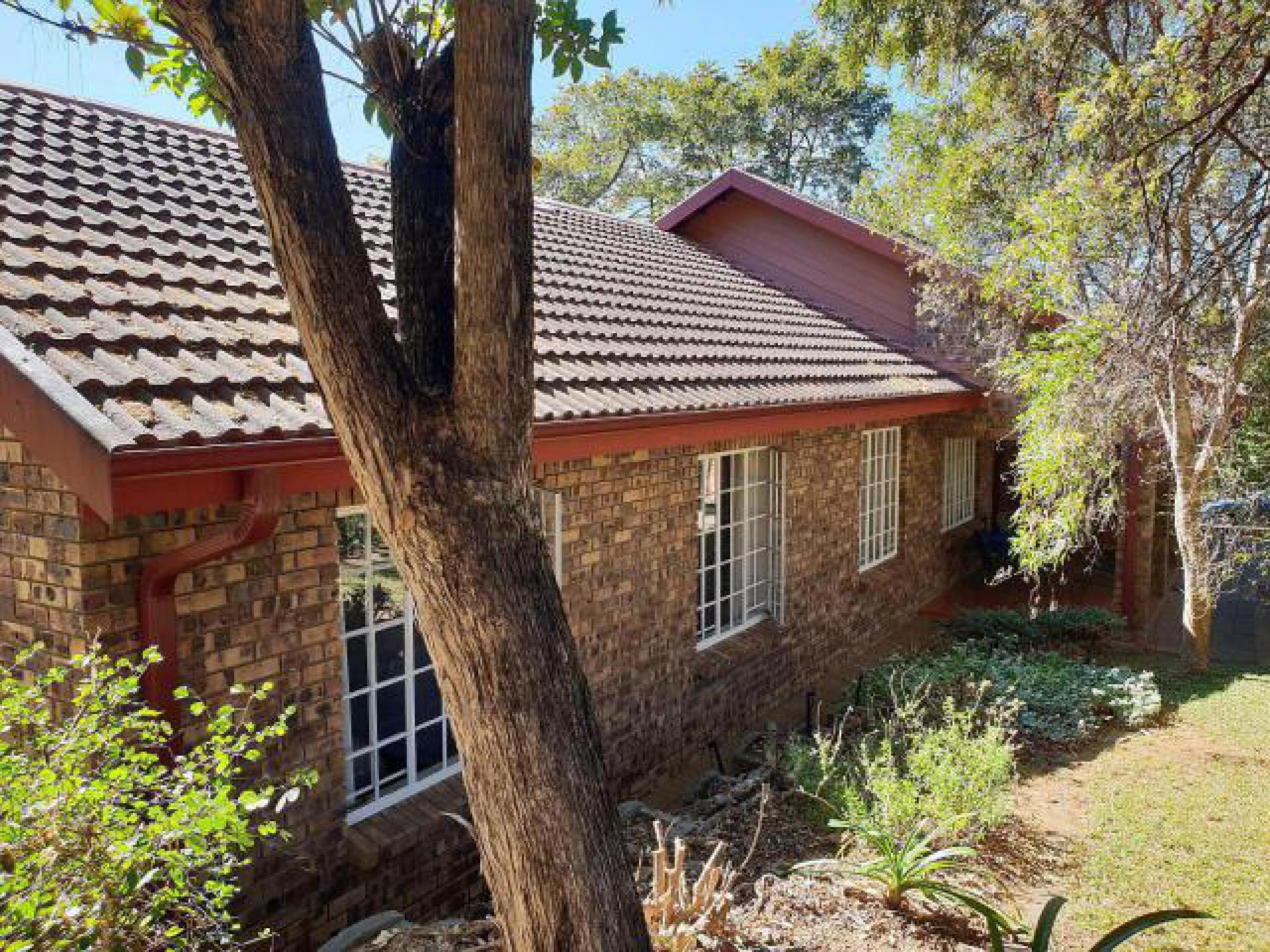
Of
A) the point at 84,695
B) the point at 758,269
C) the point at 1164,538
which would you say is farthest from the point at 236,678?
the point at 1164,538

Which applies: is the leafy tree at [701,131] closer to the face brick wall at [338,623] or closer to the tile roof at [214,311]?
the tile roof at [214,311]

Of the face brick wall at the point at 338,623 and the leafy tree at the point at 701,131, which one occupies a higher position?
the leafy tree at the point at 701,131

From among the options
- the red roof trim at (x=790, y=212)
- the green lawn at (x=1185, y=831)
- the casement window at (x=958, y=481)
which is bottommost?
the green lawn at (x=1185, y=831)

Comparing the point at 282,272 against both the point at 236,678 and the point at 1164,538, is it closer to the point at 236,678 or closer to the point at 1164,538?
the point at 236,678

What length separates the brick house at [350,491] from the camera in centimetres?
378

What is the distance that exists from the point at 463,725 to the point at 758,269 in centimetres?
1240

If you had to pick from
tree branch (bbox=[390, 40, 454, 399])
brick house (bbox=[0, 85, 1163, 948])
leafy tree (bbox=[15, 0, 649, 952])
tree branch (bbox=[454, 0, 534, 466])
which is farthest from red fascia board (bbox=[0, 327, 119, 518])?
tree branch (bbox=[454, 0, 534, 466])

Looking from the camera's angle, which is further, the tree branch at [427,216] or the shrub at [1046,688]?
the shrub at [1046,688]

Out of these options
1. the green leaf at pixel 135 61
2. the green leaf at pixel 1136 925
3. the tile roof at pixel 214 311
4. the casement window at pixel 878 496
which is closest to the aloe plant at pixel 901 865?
the green leaf at pixel 1136 925

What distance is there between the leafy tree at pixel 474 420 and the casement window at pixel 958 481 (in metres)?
12.0

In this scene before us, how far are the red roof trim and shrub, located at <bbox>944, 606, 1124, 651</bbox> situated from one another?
4.77 metres

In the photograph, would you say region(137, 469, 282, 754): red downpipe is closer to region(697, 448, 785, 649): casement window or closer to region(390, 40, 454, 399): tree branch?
region(390, 40, 454, 399): tree branch

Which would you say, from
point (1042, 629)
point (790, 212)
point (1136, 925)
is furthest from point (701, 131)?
point (1136, 925)

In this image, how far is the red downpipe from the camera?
3.78 metres
